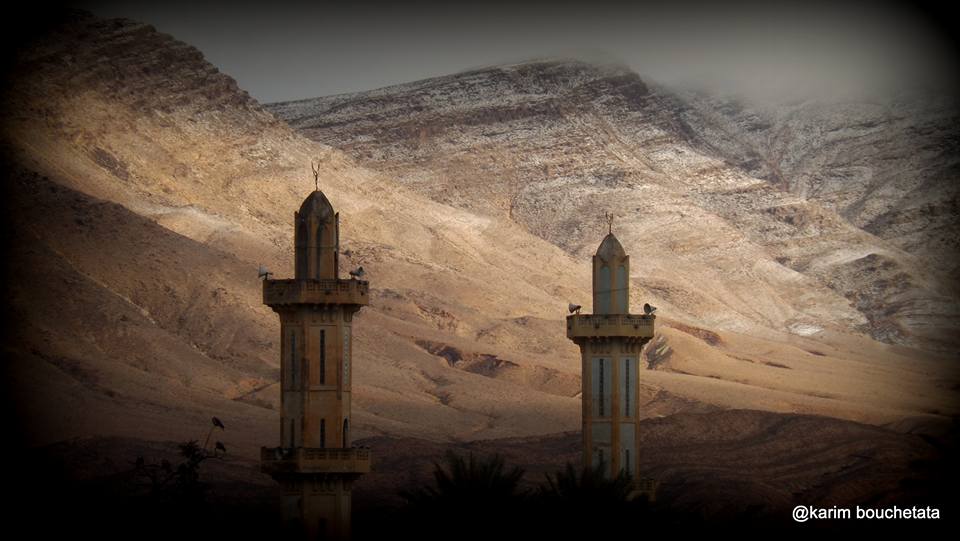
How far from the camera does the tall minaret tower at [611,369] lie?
6294 cm

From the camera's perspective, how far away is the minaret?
5894 centimetres

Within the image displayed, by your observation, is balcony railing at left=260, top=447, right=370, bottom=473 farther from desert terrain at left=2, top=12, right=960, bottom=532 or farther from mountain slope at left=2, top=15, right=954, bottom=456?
mountain slope at left=2, top=15, right=954, bottom=456

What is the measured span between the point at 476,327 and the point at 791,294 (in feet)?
153

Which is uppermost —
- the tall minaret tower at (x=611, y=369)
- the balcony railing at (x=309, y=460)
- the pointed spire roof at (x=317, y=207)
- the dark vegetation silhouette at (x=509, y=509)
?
the pointed spire roof at (x=317, y=207)

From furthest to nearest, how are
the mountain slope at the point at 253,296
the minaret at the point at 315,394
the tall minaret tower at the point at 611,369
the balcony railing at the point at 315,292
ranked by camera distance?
the mountain slope at the point at 253,296, the tall minaret tower at the point at 611,369, the balcony railing at the point at 315,292, the minaret at the point at 315,394

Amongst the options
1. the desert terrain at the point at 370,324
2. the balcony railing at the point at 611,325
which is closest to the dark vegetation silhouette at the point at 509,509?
the balcony railing at the point at 611,325

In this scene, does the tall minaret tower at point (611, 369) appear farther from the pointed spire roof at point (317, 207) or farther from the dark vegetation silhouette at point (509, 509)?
the dark vegetation silhouette at point (509, 509)

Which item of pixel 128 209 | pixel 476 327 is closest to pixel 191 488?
pixel 128 209

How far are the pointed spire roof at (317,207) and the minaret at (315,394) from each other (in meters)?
0.03

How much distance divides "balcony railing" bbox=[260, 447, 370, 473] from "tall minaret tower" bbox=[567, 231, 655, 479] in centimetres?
712

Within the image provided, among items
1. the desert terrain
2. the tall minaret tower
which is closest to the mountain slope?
the desert terrain

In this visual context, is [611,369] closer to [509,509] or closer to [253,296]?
[509,509]

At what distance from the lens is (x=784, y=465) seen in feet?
372

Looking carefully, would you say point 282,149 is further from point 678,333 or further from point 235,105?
point 678,333
